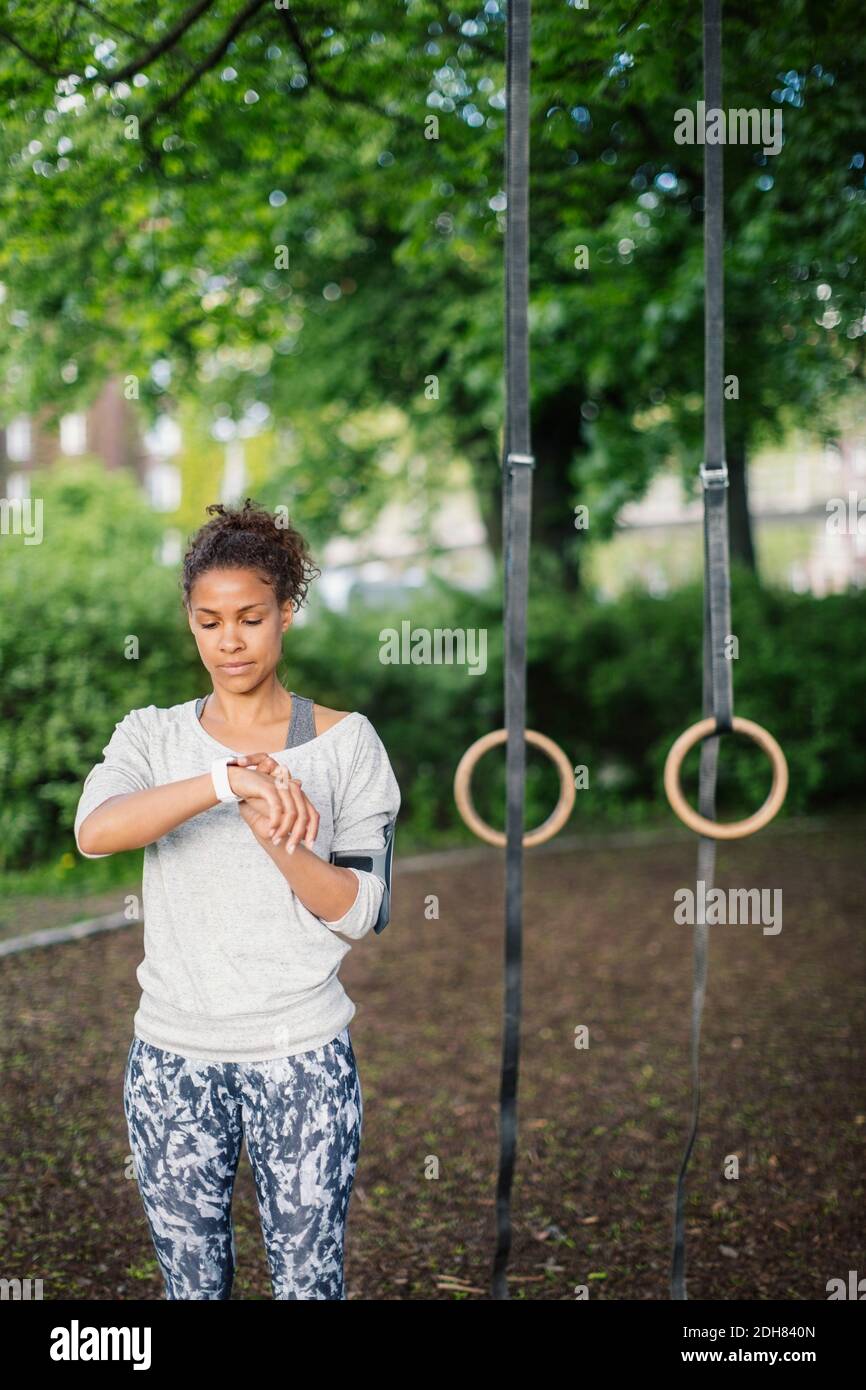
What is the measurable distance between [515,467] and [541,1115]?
310 cm

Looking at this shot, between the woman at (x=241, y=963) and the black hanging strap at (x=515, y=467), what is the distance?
252 mm

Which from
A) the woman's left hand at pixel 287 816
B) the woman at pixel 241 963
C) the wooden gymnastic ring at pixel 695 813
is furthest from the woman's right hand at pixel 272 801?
the wooden gymnastic ring at pixel 695 813

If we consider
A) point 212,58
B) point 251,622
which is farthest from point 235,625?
point 212,58

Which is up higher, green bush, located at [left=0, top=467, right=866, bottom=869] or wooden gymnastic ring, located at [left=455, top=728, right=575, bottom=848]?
green bush, located at [left=0, top=467, right=866, bottom=869]

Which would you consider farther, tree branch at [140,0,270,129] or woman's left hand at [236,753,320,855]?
tree branch at [140,0,270,129]

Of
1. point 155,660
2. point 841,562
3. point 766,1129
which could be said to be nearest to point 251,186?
point 155,660

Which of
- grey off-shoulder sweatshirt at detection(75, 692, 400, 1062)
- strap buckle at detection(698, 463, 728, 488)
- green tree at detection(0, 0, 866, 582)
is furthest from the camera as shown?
green tree at detection(0, 0, 866, 582)

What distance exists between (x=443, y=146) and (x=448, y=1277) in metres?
4.22

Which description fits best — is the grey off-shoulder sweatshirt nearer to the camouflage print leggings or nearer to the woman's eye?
the camouflage print leggings

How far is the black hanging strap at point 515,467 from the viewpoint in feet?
6.81

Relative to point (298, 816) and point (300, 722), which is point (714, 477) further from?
point (298, 816)

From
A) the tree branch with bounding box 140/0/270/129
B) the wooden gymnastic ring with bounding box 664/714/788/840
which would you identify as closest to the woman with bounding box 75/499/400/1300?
the wooden gymnastic ring with bounding box 664/714/788/840

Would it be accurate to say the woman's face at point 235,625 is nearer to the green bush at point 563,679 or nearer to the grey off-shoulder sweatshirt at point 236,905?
the grey off-shoulder sweatshirt at point 236,905

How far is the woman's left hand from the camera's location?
1.71 metres
